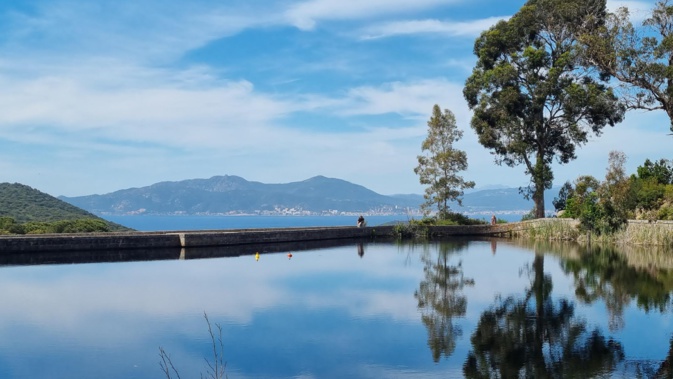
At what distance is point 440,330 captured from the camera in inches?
500

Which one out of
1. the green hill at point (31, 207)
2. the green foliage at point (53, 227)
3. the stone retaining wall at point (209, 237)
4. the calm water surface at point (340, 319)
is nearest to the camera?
the calm water surface at point (340, 319)

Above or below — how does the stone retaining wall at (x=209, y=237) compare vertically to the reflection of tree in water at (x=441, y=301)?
above

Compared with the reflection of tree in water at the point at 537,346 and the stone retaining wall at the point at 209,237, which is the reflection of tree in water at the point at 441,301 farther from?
the stone retaining wall at the point at 209,237

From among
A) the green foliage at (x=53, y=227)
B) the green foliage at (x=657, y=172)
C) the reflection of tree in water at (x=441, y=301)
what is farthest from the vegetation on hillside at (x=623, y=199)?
the green foliage at (x=53, y=227)

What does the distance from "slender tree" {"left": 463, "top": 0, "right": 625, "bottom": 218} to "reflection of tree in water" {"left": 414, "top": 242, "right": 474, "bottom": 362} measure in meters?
16.7

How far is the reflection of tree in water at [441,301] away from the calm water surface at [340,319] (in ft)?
0.13

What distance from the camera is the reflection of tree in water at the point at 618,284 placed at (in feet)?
50.0

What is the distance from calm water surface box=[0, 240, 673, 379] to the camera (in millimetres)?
10180

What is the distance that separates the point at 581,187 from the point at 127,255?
1019 inches

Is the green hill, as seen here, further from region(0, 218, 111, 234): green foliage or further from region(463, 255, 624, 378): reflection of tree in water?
region(463, 255, 624, 378): reflection of tree in water

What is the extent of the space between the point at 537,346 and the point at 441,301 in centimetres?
481

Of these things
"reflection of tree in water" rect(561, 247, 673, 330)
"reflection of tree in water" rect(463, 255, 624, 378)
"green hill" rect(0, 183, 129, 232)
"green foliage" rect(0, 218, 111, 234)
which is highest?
"green hill" rect(0, 183, 129, 232)

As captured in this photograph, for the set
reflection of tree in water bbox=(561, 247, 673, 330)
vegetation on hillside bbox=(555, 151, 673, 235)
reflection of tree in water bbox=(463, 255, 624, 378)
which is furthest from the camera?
vegetation on hillside bbox=(555, 151, 673, 235)

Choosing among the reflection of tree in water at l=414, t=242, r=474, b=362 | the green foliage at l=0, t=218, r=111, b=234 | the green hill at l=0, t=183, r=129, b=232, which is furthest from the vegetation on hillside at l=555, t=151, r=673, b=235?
the green hill at l=0, t=183, r=129, b=232
